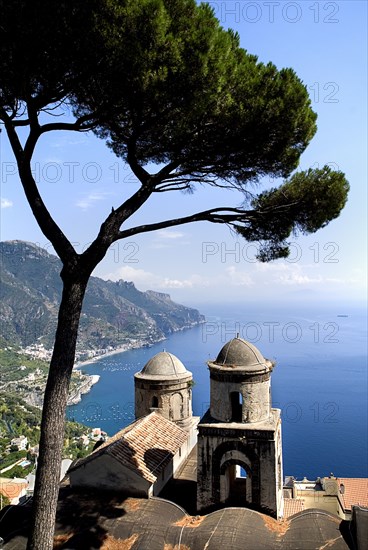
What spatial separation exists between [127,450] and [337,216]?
25.7 ft

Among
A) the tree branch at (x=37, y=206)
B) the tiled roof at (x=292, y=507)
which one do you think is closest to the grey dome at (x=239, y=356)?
the tree branch at (x=37, y=206)

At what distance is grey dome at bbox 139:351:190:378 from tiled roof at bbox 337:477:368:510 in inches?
605

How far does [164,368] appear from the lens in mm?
15391

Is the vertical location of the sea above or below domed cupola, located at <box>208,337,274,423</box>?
below

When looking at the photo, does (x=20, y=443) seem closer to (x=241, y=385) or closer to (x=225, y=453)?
(x=225, y=453)

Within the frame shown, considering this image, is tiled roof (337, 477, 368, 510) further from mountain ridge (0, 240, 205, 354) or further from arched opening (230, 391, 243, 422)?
mountain ridge (0, 240, 205, 354)

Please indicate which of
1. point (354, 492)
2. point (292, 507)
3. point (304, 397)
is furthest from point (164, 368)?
point (304, 397)

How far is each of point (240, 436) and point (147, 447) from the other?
118 inches

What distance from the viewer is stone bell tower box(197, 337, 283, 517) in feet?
31.7

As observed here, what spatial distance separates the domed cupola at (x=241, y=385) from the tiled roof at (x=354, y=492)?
1805 cm

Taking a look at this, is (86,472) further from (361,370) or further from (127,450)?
(361,370)

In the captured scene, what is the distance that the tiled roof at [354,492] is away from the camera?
24.5 meters

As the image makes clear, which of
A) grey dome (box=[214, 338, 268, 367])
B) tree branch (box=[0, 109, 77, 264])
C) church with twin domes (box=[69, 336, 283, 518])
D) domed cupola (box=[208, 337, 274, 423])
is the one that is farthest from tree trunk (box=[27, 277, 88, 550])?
grey dome (box=[214, 338, 268, 367])

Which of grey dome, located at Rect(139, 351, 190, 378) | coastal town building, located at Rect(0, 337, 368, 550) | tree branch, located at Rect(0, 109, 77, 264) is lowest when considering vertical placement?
coastal town building, located at Rect(0, 337, 368, 550)
